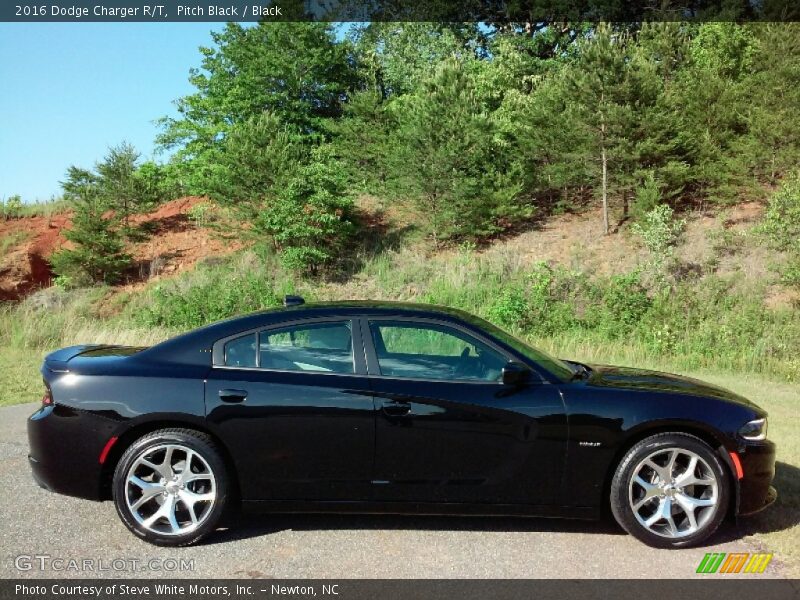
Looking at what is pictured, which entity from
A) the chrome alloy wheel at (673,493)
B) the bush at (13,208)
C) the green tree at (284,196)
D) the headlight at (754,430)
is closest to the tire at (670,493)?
the chrome alloy wheel at (673,493)

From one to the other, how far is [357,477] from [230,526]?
3.28 ft

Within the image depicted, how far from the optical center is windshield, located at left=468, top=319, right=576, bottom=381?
474cm

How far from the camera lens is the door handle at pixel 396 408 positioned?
14.5 ft

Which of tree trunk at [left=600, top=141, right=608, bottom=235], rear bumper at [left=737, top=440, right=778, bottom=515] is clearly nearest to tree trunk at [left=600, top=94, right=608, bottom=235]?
tree trunk at [left=600, top=141, right=608, bottom=235]

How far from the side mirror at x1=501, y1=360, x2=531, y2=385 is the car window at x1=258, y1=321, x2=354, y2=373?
3.17 feet

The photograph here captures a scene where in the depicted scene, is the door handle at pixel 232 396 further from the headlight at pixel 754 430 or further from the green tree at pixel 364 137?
the green tree at pixel 364 137

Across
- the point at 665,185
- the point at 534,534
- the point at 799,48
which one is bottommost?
the point at 534,534

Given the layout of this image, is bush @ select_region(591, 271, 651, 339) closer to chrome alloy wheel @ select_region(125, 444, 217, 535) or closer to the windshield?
the windshield

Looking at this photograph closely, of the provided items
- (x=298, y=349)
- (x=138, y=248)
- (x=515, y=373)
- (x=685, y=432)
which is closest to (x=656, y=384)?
(x=685, y=432)

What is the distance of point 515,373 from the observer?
14.6 ft

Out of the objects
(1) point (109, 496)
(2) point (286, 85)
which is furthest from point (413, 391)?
(2) point (286, 85)

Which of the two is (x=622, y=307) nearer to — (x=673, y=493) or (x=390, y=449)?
(x=673, y=493)

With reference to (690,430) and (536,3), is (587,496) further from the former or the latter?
(536,3)

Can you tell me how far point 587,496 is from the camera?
444 centimetres
